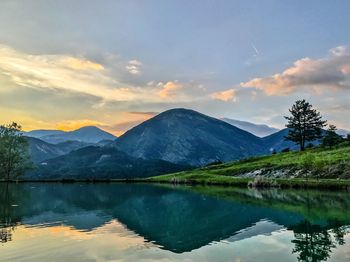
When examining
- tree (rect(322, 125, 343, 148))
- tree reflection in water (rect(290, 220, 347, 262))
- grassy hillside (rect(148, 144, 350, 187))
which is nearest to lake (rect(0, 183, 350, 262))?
tree reflection in water (rect(290, 220, 347, 262))

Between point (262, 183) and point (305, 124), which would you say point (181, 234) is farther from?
point (305, 124)

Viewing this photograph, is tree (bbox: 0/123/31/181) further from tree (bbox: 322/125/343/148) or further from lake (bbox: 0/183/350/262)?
tree (bbox: 322/125/343/148)

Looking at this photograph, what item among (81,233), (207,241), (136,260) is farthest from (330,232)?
(81,233)

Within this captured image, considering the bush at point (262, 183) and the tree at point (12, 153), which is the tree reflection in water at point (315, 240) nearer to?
the bush at point (262, 183)

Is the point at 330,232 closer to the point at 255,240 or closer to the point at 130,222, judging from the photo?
the point at 255,240

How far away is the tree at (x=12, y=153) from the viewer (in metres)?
152

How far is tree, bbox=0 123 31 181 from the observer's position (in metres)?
152

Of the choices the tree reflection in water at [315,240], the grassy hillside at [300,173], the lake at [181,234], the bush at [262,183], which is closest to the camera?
the tree reflection in water at [315,240]

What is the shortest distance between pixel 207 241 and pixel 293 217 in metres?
16.8

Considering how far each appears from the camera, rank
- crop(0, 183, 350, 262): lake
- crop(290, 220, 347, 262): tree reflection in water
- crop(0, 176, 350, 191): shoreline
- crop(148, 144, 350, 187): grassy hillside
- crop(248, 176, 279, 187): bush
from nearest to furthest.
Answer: crop(290, 220, 347, 262): tree reflection in water, crop(0, 183, 350, 262): lake, crop(0, 176, 350, 191): shoreline, crop(148, 144, 350, 187): grassy hillside, crop(248, 176, 279, 187): bush

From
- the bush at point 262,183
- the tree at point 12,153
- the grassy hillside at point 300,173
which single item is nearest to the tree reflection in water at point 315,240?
the grassy hillside at point 300,173

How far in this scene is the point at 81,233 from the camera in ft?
114

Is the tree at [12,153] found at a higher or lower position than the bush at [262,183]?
higher

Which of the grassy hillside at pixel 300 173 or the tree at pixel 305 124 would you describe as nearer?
the grassy hillside at pixel 300 173
